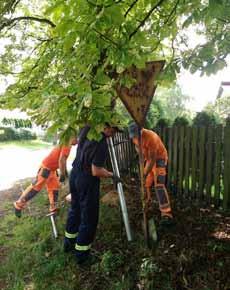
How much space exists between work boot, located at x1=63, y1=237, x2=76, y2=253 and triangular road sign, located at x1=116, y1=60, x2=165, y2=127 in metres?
2.06

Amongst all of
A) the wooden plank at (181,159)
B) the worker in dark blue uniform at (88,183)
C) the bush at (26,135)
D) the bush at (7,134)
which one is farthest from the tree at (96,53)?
the bush at (26,135)

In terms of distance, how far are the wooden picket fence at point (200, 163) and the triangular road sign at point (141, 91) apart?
1.75 meters

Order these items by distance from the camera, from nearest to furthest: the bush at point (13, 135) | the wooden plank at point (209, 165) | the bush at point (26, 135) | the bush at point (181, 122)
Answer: the wooden plank at point (209, 165) → the bush at point (181, 122) → the bush at point (13, 135) → the bush at point (26, 135)

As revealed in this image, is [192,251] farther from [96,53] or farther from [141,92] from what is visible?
[96,53]

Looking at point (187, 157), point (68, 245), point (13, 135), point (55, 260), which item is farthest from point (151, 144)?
point (13, 135)

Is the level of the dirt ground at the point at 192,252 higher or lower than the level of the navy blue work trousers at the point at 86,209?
lower

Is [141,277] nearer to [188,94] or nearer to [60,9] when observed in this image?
[60,9]

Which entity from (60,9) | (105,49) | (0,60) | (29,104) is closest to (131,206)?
(29,104)

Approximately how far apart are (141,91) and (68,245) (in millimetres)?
2515

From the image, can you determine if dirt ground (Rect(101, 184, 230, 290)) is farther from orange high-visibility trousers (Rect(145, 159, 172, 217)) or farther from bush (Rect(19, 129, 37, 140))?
bush (Rect(19, 129, 37, 140))

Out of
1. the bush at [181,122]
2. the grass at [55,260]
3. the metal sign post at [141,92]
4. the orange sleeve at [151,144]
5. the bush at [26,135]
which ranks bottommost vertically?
the bush at [26,135]

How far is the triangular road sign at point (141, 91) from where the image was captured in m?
4.24

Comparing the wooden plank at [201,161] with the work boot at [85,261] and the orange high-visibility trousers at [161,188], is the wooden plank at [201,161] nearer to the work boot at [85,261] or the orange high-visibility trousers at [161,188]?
the orange high-visibility trousers at [161,188]

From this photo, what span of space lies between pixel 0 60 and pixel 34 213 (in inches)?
168
